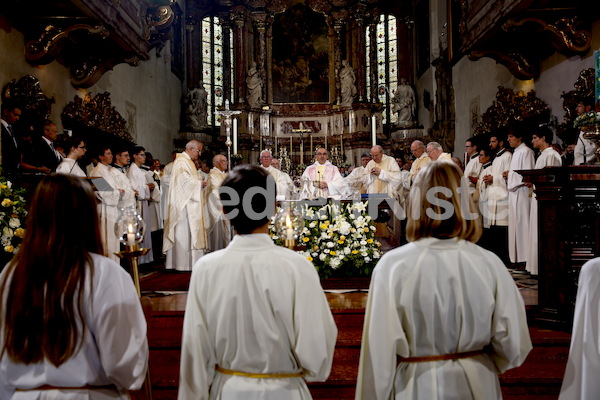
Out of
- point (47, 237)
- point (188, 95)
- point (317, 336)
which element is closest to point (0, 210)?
point (47, 237)

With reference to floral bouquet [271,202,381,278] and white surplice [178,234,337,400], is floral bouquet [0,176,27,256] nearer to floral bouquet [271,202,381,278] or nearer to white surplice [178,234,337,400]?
floral bouquet [271,202,381,278]

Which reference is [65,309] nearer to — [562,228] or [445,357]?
[445,357]

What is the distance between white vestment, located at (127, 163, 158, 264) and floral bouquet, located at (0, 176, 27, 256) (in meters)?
4.27

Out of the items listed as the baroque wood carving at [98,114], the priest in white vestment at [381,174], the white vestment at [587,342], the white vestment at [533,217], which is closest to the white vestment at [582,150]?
the white vestment at [533,217]

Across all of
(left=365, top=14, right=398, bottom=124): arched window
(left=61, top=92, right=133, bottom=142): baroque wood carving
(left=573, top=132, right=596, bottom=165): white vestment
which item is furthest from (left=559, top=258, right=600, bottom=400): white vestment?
(left=365, top=14, right=398, bottom=124): arched window

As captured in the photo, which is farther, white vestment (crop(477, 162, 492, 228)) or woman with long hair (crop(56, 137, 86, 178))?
white vestment (crop(477, 162, 492, 228))

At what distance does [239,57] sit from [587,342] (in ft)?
59.6

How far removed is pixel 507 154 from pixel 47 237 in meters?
8.20

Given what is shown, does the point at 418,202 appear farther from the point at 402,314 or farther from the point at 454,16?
the point at 454,16

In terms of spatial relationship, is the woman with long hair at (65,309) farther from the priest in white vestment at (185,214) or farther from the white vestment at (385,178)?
the white vestment at (385,178)

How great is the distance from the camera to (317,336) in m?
2.04

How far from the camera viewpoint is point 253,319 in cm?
202

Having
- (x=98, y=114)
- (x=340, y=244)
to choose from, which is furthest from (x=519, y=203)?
(x=98, y=114)

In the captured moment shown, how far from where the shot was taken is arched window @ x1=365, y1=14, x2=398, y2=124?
20.5 m
